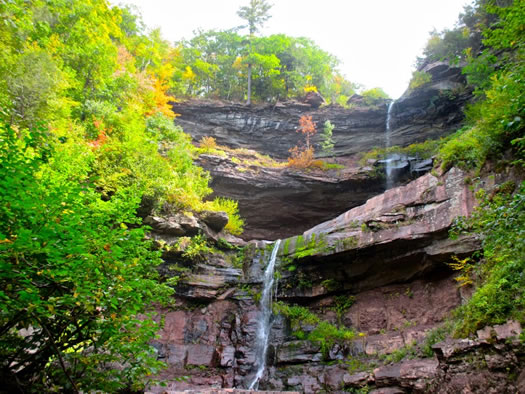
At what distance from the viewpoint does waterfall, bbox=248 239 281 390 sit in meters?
12.6

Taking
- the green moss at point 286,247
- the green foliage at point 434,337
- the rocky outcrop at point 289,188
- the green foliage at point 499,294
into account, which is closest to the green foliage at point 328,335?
the green foliage at point 434,337

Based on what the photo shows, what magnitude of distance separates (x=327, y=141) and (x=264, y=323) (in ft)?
46.8

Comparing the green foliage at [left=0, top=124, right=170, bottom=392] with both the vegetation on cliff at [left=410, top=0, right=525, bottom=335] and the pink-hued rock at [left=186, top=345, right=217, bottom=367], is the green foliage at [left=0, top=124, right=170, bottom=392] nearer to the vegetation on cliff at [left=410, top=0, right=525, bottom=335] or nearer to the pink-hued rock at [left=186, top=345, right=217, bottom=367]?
the vegetation on cliff at [left=410, top=0, right=525, bottom=335]

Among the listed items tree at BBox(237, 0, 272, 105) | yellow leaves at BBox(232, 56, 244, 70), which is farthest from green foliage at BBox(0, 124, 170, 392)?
tree at BBox(237, 0, 272, 105)

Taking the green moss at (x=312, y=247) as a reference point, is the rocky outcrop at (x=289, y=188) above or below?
above

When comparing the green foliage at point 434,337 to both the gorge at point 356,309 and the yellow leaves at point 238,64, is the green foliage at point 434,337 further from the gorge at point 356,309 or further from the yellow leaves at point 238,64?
the yellow leaves at point 238,64

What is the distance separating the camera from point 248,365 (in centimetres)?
1277

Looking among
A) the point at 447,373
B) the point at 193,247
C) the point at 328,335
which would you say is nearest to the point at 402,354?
the point at 447,373

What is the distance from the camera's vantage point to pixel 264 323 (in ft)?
46.8

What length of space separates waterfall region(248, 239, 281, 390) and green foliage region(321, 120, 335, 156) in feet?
33.0

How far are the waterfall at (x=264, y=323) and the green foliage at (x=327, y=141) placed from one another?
33.0ft

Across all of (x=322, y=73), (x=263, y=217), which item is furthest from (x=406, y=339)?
(x=322, y=73)

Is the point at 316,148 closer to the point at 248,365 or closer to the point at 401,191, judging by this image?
the point at 401,191

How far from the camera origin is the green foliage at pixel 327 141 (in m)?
24.3
